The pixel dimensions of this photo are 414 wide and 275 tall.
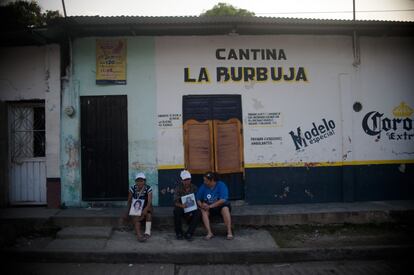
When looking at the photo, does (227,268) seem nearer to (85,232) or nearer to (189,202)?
(189,202)

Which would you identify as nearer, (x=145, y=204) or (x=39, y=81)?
(x=145, y=204)

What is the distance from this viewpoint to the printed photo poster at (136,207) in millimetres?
6947

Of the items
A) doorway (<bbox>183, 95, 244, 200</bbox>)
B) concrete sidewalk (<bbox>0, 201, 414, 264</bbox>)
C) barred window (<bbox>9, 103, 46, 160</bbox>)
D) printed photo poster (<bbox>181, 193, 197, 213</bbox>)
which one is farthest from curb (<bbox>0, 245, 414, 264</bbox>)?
barred window (<bbox>9, 103, 46, 160</bbox>)

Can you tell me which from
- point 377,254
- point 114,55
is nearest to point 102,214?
point 114,55

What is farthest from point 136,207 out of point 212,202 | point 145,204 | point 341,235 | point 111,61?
point 341,235

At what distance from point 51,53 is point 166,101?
2.89 meters

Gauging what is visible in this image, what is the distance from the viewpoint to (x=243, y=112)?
8406mm

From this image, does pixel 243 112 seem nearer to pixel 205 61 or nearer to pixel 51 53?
pixel 205 61

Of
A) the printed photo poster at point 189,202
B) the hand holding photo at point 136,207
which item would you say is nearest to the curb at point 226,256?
the hand holding photo at point 136,207

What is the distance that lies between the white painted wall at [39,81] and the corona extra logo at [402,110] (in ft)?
26.3

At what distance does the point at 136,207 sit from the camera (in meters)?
7.01

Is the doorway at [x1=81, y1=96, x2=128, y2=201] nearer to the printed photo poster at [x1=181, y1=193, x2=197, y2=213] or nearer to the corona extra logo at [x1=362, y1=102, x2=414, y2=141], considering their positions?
the printed photo poster at [x1=181, y1=193, x2=197, y2=213]

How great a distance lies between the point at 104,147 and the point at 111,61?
1998 mm

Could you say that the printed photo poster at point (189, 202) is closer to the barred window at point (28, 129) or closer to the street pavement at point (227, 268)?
the street pavement at point (227, 268)
